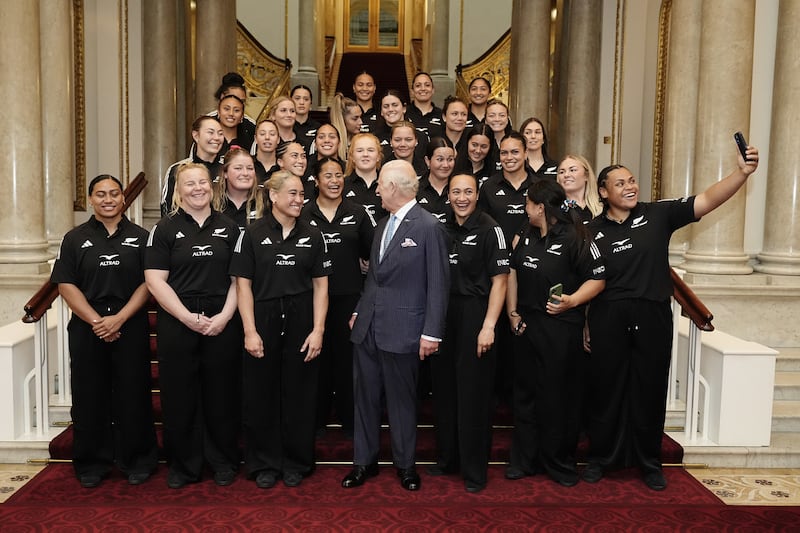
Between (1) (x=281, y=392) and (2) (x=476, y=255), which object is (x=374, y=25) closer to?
(2) (x=476, y=255)

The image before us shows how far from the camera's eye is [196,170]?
4.44 metres

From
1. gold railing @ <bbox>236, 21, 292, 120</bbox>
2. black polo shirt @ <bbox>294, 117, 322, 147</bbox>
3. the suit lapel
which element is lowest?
the suit lapel

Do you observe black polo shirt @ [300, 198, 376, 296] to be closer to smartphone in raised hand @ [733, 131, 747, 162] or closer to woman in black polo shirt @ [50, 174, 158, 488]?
woman in black polo shirt @ [50, 174, 158, 488]

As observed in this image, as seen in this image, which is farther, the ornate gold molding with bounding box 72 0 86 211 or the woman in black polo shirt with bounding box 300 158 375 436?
the ornate gold molding with bounding box 72 0 86 211

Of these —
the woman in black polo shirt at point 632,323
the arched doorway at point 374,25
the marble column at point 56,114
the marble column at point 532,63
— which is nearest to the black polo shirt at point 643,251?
the woman in black polo shirt at point 632,323

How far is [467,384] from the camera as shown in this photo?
461cm

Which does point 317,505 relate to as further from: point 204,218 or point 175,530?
point 204,218

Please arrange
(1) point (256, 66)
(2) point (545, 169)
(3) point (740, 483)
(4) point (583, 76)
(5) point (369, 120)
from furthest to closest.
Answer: (1) point (256, 66), (4) point (583, 76), (5) point (369, 120), (2) point (545, 169), (3) point (740, 483)

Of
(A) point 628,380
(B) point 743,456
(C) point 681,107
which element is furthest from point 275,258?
(C) point 681,107

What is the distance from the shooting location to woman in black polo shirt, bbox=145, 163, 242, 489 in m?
4.41

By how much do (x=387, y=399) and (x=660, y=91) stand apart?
5.84 meters

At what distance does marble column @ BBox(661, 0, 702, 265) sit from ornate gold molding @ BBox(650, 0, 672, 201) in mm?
1045

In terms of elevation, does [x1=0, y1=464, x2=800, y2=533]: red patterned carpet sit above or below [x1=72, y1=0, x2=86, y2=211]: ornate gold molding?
below

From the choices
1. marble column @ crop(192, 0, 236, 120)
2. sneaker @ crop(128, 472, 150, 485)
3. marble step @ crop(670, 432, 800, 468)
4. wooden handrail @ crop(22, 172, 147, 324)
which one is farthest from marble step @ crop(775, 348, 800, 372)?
marble column @ crop(192, 0, 236, 120)
